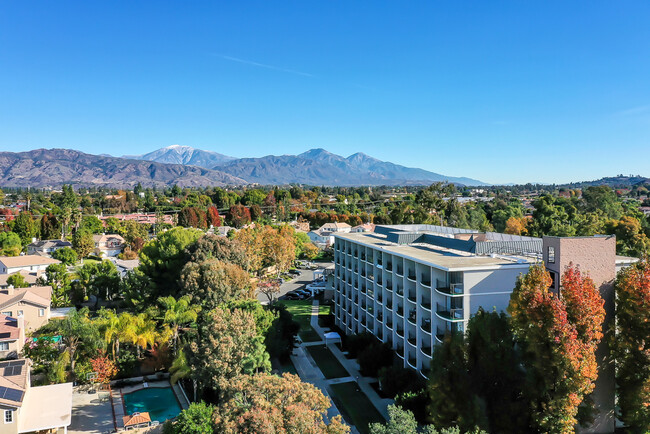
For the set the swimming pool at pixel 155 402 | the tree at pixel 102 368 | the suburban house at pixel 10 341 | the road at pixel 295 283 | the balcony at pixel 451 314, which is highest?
the balcony at pixel 451 314

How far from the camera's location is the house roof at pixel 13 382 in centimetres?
1981

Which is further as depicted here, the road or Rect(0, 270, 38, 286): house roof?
the road

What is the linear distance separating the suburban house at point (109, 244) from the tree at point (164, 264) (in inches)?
1769

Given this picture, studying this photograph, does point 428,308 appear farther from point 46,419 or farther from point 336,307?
point 46,419

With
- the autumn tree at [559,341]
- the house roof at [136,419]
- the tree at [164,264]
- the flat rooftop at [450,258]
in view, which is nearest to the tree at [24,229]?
the tree at [164,264]

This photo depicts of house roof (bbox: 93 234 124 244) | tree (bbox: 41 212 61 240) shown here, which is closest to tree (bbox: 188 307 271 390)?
house roof (bbox: 93 234 124 244)

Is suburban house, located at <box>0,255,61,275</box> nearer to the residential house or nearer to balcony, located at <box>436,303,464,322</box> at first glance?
the residential house

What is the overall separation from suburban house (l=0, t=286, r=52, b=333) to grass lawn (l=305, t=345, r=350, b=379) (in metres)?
22.3

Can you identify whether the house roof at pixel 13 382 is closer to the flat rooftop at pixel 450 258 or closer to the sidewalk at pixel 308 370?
the sidewalk at pixel 308 370

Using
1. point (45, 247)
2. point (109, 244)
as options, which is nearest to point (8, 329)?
point (45, 247)

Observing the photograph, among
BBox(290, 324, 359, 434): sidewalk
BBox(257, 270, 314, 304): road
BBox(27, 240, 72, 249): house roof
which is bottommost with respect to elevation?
BBox(290, 324, 359, 434): sidewalk

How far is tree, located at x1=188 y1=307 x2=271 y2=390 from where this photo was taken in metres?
21.9

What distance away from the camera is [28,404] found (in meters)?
22.1

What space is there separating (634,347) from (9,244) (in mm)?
77862
